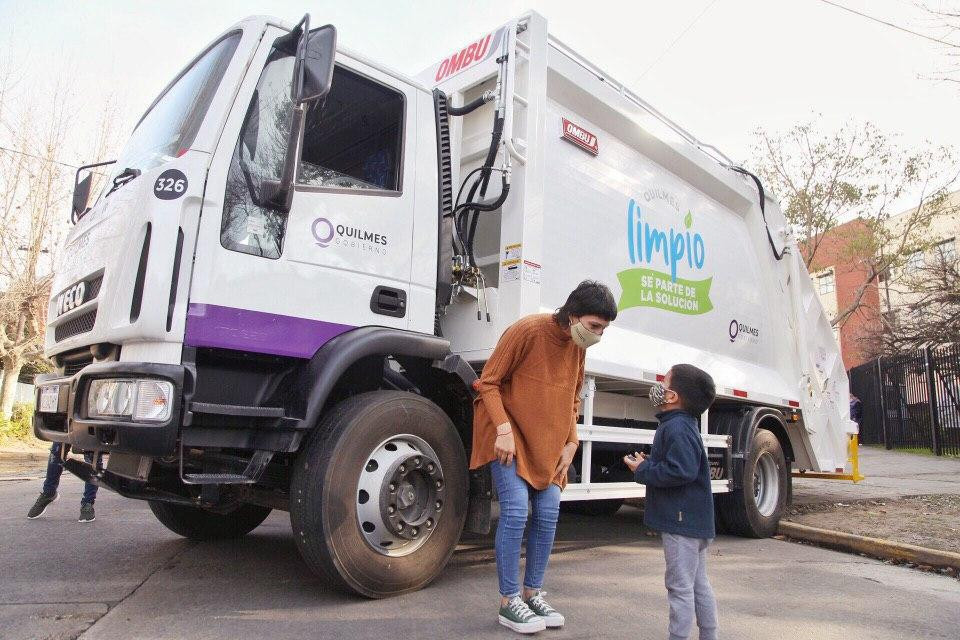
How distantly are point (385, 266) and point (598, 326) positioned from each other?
1.17 metres

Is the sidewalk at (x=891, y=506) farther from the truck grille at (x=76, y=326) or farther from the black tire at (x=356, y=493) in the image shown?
the truck grille at (x=76, y=326)

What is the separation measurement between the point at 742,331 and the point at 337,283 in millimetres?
4417

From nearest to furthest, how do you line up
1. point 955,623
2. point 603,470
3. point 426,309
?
point 955,623 < point 426,309 < point 603,470

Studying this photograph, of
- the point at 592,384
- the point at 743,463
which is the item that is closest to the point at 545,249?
the point at 592,384

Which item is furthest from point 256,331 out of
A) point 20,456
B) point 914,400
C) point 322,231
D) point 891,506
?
point 914,400

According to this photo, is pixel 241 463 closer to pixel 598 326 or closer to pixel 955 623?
pixel 598 326

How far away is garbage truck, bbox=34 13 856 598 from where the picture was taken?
3.05 meters

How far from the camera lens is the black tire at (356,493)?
308 centimetres

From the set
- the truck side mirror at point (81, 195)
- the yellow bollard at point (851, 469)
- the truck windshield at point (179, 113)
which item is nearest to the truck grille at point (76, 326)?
the truck windshield at point (179, 113)

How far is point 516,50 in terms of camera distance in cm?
421

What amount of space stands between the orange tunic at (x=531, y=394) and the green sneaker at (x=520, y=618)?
0.52 metres

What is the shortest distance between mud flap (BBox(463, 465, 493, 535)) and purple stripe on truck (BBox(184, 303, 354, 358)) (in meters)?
1.06

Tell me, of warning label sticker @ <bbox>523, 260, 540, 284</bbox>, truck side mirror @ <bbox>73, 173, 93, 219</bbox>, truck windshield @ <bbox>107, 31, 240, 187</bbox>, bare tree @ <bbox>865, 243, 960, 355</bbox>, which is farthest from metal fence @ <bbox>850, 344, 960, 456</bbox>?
truck side mirror @ <bbox>73, 173, 93, 219</bbox>

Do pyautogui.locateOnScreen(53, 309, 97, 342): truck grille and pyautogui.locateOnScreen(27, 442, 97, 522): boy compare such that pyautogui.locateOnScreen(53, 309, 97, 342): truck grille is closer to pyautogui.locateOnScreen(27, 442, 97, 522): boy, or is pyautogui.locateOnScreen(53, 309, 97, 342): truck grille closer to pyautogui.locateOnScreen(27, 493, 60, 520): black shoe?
pyautogui.locateOnScreen(27, 442, 97, 522): boy
